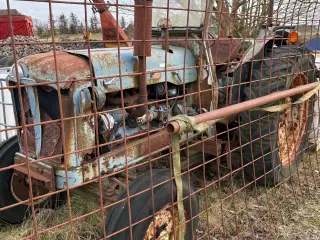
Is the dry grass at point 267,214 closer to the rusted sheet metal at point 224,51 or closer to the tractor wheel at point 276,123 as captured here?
the tractor wheel at point 276,123

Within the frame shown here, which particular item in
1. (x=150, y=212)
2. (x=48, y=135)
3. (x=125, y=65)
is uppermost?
(x=125, y=65)

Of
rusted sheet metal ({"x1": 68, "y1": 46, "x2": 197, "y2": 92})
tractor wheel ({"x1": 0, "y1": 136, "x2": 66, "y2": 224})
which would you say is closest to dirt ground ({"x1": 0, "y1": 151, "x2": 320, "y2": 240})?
tractor wheel ({"x1": 0, "y1": 136, "x2": 66, "y2": 224})

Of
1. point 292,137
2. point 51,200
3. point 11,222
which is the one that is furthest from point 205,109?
point 11,222

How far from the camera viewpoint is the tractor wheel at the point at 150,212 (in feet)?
6.33

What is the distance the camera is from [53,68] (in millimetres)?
2078

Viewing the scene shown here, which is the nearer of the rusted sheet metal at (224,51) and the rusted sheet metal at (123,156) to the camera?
the rusted sheet metal at (123,156)

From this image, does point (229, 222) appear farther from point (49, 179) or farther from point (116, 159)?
point (49, 179)

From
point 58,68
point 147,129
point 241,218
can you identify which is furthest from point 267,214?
point 58,68

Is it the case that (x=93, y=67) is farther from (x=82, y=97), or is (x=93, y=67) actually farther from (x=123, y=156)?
(x=123, y=156)

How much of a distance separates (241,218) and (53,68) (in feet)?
6.34

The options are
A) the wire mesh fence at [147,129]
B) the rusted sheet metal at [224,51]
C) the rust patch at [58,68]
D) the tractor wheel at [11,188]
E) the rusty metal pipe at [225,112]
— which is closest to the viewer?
the rusty metal pipe at [225,112]

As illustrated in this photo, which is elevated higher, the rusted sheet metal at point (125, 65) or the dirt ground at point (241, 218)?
the rusted sheet metal at point (125, 65)

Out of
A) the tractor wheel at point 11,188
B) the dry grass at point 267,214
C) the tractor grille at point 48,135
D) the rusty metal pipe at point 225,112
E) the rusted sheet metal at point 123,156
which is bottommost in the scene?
the dry grass at point 267,214

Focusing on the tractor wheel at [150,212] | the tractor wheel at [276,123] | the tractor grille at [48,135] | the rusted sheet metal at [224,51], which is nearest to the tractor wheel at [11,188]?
the tractor grille at [48,135]
